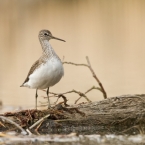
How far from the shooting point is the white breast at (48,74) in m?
8.78

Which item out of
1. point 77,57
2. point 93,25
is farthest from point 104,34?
point 77,57

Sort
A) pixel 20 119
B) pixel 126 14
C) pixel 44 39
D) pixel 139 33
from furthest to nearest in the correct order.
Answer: pixel 126 14 < pixel 139 33 < pixel 44 39 < pixel 20 119

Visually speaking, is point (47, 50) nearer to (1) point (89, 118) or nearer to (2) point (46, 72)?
(2) point (46, 72)

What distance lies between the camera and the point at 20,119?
8.11 meters

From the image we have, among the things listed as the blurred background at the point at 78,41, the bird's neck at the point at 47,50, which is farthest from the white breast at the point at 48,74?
the blurred background at the point at 78,41

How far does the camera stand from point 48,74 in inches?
346

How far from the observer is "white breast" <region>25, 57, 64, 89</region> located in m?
8.78

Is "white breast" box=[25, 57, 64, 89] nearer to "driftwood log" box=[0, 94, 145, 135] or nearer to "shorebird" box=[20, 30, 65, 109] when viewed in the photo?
"shorebird" box=[20, 30, 65, 109]

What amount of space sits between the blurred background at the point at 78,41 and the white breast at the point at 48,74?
96.6 inches

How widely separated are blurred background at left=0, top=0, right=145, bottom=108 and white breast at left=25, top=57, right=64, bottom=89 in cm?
245

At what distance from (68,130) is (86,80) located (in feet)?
18.3

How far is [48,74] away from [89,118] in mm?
953

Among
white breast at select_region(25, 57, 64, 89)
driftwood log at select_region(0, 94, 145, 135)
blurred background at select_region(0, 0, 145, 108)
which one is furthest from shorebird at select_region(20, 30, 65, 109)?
blurred background at select_region(0, 0, 145, 108)

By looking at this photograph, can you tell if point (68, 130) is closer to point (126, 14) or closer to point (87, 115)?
point (87, 115)
